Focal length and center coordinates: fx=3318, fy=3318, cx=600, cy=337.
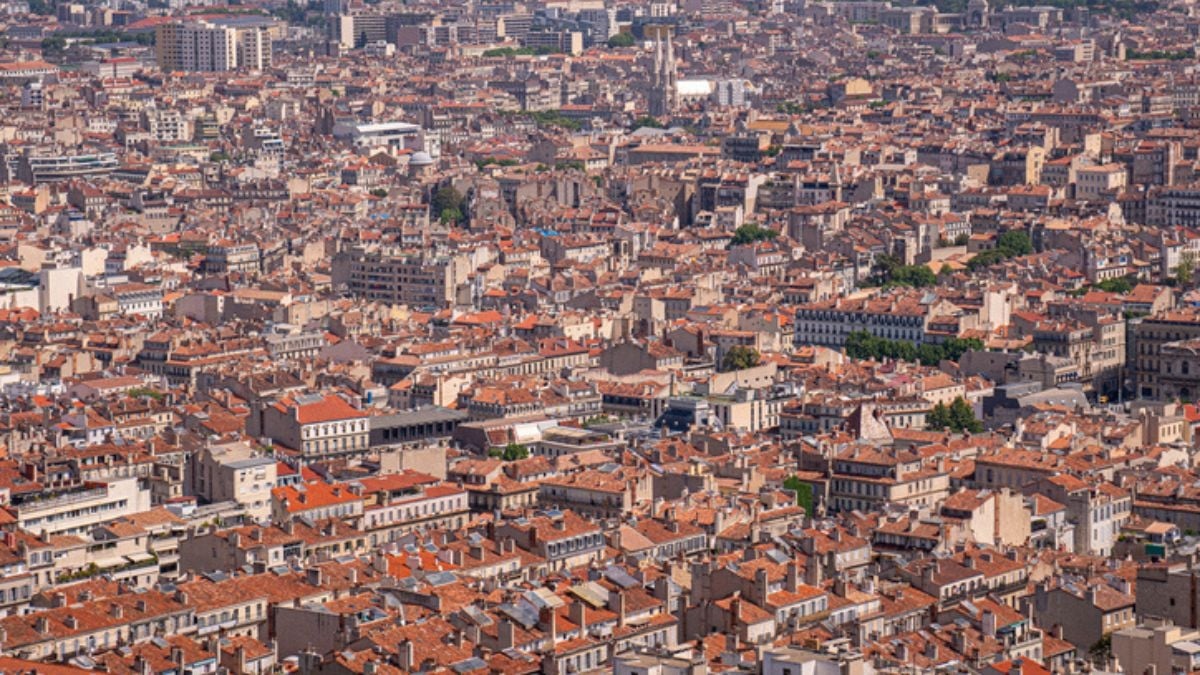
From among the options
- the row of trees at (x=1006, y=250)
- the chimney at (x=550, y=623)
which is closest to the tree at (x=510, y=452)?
the chimney at (x=550, y=623)

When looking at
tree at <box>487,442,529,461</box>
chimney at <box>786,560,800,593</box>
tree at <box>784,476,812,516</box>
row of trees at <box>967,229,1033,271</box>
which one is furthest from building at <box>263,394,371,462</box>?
row of trees at <box>967,229,1033,271</box>

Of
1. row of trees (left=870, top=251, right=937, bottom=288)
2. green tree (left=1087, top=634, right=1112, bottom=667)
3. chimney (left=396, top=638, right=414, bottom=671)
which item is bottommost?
row of trees (left=870, top=251, right=937, bottom=288)

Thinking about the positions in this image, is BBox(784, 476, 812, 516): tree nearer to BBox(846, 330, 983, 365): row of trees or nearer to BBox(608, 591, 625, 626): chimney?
BBox(608, 591, 625, 626): chimney

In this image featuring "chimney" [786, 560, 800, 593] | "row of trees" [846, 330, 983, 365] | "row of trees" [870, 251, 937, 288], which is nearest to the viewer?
"chimney" [786, 560, 800, 593]

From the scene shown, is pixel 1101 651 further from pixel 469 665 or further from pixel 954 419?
pixel 954 419

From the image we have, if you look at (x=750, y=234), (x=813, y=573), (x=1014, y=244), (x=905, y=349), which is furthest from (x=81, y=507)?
(x=750, y=234)

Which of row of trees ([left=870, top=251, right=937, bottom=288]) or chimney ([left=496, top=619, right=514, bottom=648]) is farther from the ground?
chimney ([left=496, top=619, right=514, bottom=648])

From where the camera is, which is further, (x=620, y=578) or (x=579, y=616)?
(x=620, y=578)
